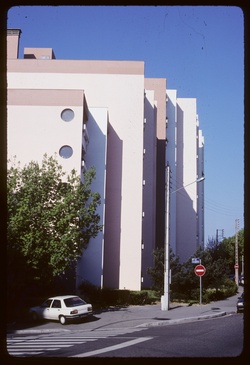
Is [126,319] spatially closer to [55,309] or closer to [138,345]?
[55,309]

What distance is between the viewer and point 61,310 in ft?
56.8

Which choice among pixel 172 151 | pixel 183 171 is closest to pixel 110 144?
pixel 172 151

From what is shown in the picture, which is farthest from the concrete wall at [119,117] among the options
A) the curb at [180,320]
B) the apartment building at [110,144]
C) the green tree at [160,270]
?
the curb at [180,320]

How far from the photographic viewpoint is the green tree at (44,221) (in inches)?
728

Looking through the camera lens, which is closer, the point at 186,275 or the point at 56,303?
the point at 56,303

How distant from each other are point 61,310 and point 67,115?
13.0m

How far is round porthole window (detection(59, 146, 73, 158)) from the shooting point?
26609 mm

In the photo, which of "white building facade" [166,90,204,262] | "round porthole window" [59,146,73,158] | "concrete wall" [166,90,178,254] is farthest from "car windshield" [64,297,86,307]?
"white building facade" [166,90,204,262]

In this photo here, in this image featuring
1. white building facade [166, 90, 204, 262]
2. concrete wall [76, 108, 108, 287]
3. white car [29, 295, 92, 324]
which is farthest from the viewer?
white building facade [166, 90, 204, 262]

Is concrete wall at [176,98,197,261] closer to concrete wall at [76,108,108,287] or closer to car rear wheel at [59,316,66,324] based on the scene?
concrete wall at [76,108,108,287]

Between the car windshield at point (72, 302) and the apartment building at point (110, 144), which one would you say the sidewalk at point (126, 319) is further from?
the apartment building at point (110, 144)

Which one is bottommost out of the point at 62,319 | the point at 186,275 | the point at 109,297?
the point at 109,297

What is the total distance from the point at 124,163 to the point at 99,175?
3154mm

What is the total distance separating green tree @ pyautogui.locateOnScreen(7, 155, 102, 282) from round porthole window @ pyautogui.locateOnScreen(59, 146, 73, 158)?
5.58 meters
